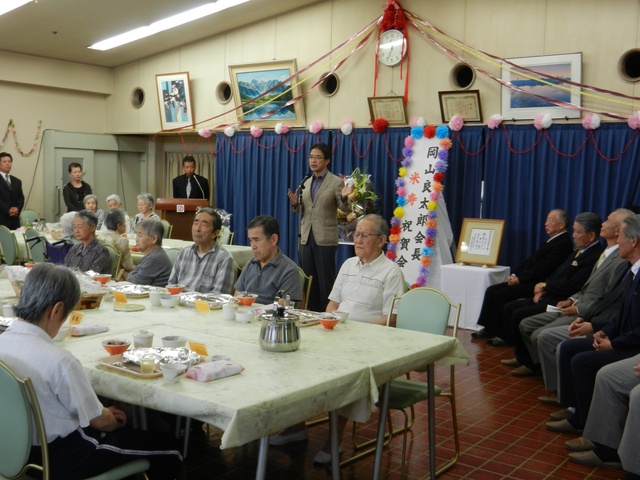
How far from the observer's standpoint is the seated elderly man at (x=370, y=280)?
407 centimetres

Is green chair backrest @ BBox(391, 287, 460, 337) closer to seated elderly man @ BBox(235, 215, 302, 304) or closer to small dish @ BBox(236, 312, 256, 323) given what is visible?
seated elderly man @ BBox(235, 215, 302, 304)

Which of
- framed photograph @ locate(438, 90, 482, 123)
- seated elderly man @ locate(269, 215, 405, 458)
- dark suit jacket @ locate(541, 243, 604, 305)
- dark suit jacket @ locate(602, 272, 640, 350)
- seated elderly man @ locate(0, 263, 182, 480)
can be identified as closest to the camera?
seated elderly man @ locate(0, 263, 182, 480)

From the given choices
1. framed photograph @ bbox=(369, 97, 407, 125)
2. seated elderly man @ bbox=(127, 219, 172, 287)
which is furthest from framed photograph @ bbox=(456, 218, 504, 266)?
seated elderly man @ bbox=(127, 219, 172, 287)

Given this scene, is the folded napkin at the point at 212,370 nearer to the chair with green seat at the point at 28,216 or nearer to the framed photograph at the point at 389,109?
the framed photograph at the point at 389,109

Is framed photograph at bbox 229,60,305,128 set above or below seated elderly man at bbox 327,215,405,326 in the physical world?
above

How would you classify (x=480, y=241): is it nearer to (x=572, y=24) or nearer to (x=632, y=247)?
(x=572, y=24)

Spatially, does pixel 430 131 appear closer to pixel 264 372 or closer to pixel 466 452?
pixel 466 452

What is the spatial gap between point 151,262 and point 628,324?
10.1ft

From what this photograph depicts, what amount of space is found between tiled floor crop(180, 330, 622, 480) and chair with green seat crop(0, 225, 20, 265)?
448 cm

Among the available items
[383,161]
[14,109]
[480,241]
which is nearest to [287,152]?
[383,161]

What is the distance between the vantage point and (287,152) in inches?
375

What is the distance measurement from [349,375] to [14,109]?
33.1 feet

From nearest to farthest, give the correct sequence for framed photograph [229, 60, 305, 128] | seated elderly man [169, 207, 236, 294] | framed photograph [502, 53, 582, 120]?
seated elderly man [169, 207, 236, 294]
framed photograph [502, 53, 582, 120]
framed photograph [229, 60, 305, 128]

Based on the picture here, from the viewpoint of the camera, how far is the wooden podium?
8.98 meters
